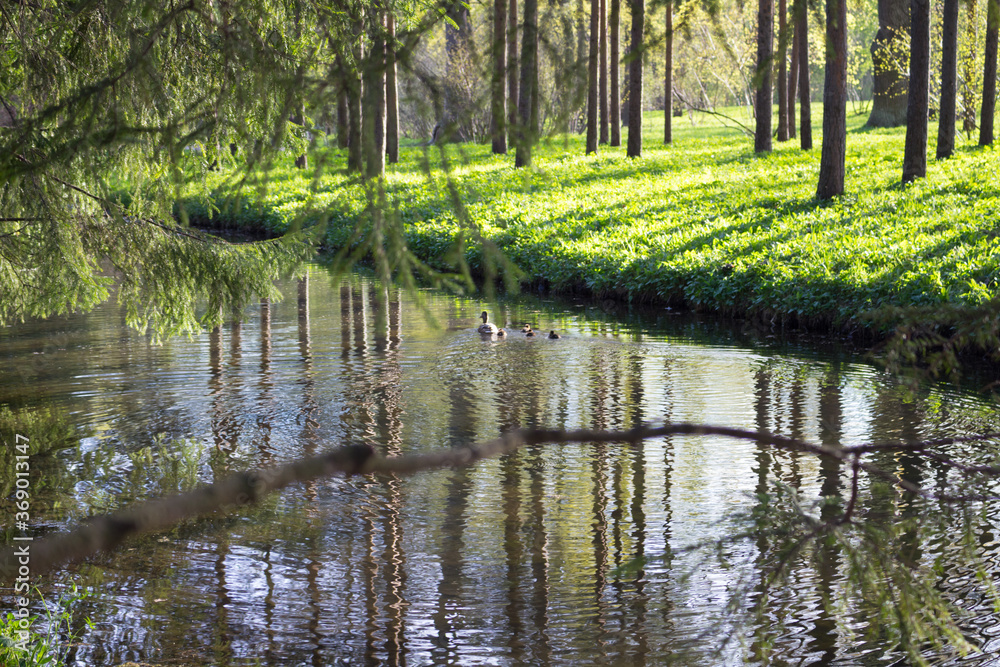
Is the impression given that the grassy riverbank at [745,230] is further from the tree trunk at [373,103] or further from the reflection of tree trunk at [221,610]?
the reflection of tree trunk at [221,610]

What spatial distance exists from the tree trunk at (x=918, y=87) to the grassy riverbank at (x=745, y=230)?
492mm

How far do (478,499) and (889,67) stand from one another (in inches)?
976

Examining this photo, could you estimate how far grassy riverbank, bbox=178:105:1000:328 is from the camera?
1210cm

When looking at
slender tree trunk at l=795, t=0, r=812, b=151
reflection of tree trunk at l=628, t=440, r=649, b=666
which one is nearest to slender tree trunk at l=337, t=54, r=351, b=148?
reflection of tree trunk at l=628, t=440, r=649, b=666

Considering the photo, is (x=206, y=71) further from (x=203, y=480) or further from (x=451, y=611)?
(x=451, y=611)

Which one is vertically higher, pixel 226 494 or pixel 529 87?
pixel 529 87

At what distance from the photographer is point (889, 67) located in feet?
87.4

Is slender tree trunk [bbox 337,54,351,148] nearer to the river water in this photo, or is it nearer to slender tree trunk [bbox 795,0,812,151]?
the river water

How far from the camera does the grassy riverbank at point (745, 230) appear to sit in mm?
12102

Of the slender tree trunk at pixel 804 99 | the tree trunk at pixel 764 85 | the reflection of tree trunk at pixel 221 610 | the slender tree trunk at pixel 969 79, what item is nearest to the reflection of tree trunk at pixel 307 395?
the reflection of tree trunk at pixel 221 610

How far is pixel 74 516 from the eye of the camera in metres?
6.34

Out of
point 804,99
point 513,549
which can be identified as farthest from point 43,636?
point 804,99

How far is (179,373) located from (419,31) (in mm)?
7792

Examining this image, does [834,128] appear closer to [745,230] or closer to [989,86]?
[745,230]
